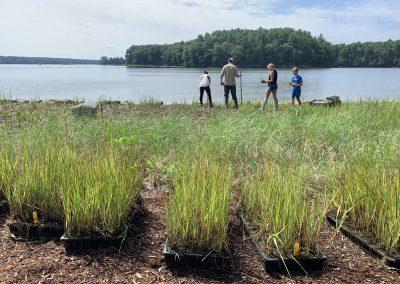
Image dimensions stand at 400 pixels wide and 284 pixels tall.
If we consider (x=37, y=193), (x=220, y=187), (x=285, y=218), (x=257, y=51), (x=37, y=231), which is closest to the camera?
(x=285, y=218)

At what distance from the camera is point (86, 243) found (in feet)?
10.5

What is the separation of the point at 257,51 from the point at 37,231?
89.9 meters

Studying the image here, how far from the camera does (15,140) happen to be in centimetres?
525

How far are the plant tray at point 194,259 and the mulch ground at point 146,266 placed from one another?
43 millimetres

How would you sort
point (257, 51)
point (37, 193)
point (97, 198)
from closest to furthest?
point (97, 198) → point (37, 193) → point (257, 51)

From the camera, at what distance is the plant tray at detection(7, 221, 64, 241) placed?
346 cm

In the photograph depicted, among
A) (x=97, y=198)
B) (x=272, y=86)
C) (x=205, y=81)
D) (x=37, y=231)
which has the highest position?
(x=205, y=81)

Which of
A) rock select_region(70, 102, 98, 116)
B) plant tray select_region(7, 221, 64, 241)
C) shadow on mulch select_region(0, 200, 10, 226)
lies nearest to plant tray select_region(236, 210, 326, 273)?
plant tray select_region(7, 221, 64, 241)

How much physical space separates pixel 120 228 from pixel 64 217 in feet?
1.77

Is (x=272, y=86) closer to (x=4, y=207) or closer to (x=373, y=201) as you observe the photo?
(x=373, y=201)

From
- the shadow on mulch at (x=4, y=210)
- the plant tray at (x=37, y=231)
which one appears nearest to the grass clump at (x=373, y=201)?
the plant tray at (x=37, y=231)

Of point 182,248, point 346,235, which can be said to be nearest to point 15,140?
point 182,248

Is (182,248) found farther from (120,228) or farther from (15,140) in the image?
(15,140)

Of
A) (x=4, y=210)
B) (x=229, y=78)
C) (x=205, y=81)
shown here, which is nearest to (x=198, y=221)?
(x=4, y=210)
